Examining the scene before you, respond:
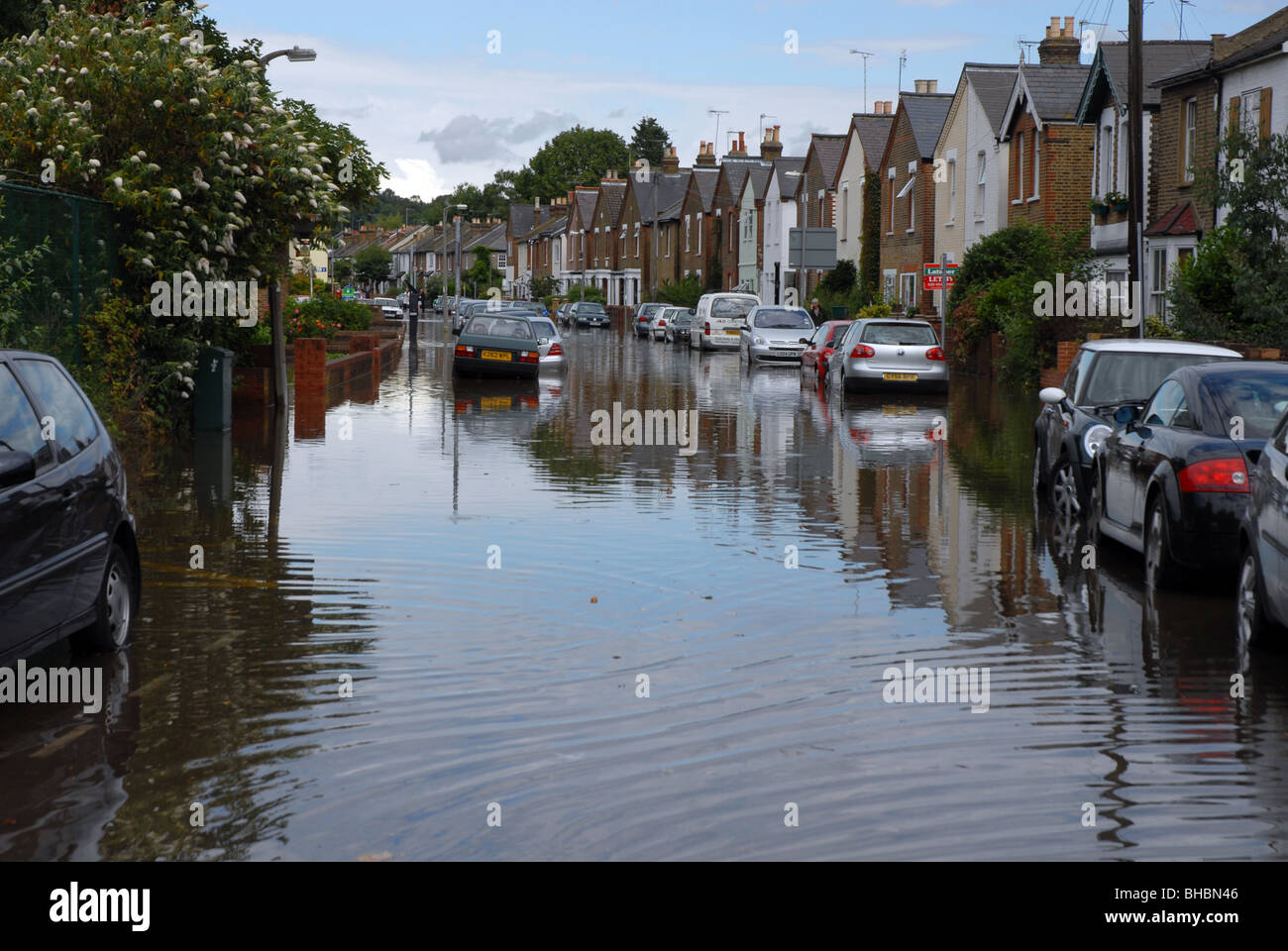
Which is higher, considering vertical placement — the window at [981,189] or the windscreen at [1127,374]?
the window at [981,189]

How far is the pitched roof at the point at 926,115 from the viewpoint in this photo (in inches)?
2037

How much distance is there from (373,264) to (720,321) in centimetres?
10691

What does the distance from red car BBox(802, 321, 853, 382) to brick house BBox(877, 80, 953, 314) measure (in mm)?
11215

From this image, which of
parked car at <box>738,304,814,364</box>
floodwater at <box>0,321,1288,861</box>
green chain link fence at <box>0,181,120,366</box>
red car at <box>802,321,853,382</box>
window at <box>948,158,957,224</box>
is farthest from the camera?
window at <box>948,158,957,224</box>

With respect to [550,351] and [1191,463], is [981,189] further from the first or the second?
[1191,463]

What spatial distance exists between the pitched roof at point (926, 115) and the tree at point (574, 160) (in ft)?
282

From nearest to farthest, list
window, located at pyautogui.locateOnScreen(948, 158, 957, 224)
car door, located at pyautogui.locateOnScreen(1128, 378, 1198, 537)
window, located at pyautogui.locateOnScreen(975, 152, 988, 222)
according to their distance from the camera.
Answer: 1. car door, located at pyautogui.locateOnScreen(1128, 378, 1198, 537)
2. window, located at pyautogui.locateOnScreen(975, 152, 988, 222)
3. window, located at pyautogui.locateOnScreen(948, 158, 957, 224)

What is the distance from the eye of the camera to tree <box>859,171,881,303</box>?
57.0m

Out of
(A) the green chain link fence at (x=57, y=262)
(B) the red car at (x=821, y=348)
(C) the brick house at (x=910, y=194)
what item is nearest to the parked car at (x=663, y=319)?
(C) the brick house at (x=910, y=194)

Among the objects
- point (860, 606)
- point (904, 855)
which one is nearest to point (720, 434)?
point (860, 606)

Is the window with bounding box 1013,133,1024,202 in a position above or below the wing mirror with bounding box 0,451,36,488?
above

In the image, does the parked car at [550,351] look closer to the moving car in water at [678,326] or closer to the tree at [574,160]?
the moving car in water at [678,326]

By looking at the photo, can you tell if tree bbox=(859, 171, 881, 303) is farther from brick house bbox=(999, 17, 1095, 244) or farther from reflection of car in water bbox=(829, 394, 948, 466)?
reflection of car in water bbox=(829, 394, 948, 466)

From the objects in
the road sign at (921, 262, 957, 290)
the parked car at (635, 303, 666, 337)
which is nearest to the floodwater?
the road sign at (921, 262, 957, 290)
